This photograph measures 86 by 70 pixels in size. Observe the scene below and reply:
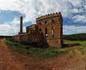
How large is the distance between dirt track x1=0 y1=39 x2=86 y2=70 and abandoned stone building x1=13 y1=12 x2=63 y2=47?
10916mm

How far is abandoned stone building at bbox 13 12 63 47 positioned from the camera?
44.1 m

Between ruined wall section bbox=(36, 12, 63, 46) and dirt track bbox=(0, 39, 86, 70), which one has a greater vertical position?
ruined wall section bbox=(36, 12, 63, 46)

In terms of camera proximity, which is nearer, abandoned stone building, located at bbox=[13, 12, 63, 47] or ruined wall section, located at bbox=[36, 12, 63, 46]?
abandoned stone building, located at bbox=[13, 12, 63, 47]

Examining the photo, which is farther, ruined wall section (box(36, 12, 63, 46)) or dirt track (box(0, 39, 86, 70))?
ruined wall section (box(36, 12, 63, 46))

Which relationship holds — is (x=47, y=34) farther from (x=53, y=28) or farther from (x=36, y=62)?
(x=36, y=62)

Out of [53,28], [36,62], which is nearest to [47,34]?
[53,28]

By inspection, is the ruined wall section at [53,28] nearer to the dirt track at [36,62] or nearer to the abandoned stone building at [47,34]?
the abandoned stone building at [47,34]

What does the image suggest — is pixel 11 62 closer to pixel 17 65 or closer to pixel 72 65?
pixel 17 65

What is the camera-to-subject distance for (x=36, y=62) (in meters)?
28.9

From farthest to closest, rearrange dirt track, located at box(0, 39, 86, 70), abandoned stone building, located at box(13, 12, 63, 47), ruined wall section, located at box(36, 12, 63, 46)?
1. ruined wall section, located at box(36, 12, 63, 46)
2. abandoned stone building, located at box(13, 12, 63, 47)
3. dirt track, located at box(0, 39, 86, 70)

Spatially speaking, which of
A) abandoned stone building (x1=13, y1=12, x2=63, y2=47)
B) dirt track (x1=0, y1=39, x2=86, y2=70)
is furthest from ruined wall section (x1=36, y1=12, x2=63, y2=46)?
dirt track (x1=0, y1=39, x2=86, y2=70)

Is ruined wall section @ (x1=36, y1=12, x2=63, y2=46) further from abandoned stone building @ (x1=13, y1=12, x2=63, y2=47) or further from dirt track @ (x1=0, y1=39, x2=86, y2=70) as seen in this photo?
dirt track @ (x1=0, y1=39, x2=86, y2=70)

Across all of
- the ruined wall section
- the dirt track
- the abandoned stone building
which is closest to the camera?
the dirt track

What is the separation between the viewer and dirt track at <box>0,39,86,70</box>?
26047 mm
